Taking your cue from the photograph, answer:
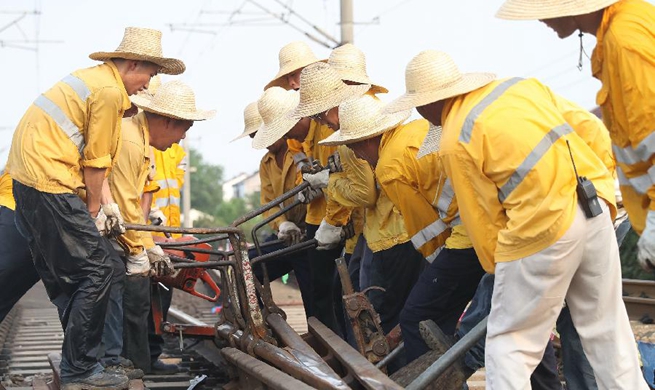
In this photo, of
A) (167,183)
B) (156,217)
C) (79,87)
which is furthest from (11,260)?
(167,183)

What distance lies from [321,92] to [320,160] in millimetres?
797

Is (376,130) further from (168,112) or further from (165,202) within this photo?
(165,202)

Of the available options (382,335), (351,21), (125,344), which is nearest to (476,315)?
(382,335)

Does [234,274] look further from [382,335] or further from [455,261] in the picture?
[455,261]

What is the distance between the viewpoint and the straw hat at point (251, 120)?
816 centimetres

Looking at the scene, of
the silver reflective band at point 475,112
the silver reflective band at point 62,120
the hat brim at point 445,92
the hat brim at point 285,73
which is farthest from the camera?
the hat brim at point 285,73

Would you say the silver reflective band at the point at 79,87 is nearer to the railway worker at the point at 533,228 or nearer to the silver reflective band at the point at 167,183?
the railway worker at the point at 533,228

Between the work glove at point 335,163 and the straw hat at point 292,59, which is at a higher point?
the straw hat at point 292,59

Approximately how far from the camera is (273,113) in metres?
7.55

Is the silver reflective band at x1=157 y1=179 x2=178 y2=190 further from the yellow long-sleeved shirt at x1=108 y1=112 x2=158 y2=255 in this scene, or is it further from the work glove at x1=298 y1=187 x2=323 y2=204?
the yellow long-sleeved shirt at x1=108 y1=112 x2=158 y2=255

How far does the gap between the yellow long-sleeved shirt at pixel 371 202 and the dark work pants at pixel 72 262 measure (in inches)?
63.2

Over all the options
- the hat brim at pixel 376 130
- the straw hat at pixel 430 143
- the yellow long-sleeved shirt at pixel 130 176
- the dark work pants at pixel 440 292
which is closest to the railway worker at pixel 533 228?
the dark work pants at pixel 440 292

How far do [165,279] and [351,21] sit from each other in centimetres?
908

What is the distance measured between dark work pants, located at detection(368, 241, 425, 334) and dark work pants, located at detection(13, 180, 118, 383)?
67.5 inches
